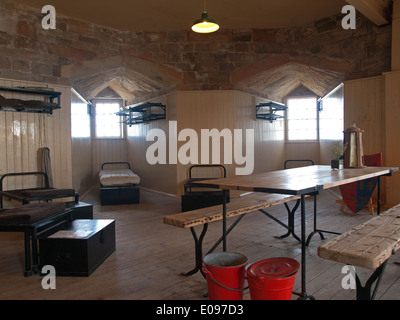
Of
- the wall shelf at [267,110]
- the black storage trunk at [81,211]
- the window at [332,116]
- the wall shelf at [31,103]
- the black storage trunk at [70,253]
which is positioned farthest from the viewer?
the wall shelf at [267,110]

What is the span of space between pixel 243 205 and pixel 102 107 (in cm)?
771

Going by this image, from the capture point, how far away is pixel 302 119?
9906 mm

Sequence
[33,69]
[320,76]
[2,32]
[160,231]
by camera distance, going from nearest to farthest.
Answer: [160,231]
[2,32]
[33,69]
[320,76]

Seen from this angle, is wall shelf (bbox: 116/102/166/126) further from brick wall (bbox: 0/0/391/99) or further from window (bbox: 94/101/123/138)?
window (bbox: 94/101/123/138)

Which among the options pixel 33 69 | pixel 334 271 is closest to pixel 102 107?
pixel 33 69

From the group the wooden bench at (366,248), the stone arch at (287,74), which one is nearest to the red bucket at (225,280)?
the wooden bench at (366,248)

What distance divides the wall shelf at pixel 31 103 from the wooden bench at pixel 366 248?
4846mm

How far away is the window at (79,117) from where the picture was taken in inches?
261

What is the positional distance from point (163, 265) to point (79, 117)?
16.4 feet

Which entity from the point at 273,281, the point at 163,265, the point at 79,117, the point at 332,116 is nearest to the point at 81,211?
the point at 163,265

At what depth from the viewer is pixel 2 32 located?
5301mm

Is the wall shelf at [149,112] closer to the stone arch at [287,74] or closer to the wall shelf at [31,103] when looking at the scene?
the stone arch at [287,74]

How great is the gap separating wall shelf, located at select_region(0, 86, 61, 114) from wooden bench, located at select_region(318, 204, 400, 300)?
4.85 meters

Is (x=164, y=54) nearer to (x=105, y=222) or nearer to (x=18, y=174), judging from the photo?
(x=18, y=174)
